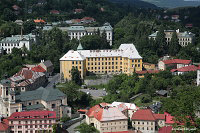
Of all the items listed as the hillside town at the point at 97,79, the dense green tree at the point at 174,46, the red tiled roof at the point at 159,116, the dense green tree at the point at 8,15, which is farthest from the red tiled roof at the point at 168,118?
the dense green tree at the point at 8,15

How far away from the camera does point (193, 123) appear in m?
40.2

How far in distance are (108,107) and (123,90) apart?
1241 centimetres

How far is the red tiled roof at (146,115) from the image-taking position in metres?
59.4

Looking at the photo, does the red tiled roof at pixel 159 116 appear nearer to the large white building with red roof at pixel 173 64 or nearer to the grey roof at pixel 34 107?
the grey roof at pixel 34 107

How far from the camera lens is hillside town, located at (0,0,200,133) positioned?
2306 inches

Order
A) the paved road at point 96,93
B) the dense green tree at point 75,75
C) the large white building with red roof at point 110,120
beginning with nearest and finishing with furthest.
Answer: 1. the large white building with red roof at point 110,120
2. the paved road at point 96,93
3. the dense green tree at point 75,75

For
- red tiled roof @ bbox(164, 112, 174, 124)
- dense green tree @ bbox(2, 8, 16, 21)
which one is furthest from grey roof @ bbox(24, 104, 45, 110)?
dense green tree @ bbox(2, 8, 16, 21)

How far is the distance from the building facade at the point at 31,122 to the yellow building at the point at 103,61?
2101 cm

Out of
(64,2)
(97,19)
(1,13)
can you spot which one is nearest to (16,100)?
(1,13)

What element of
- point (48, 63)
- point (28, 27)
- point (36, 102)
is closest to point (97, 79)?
point (48, 63)

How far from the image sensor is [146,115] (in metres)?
59.7

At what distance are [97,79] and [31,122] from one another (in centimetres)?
2281

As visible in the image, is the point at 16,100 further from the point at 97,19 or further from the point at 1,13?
the point at 97,19

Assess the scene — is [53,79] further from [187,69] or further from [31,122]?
[187,69]
